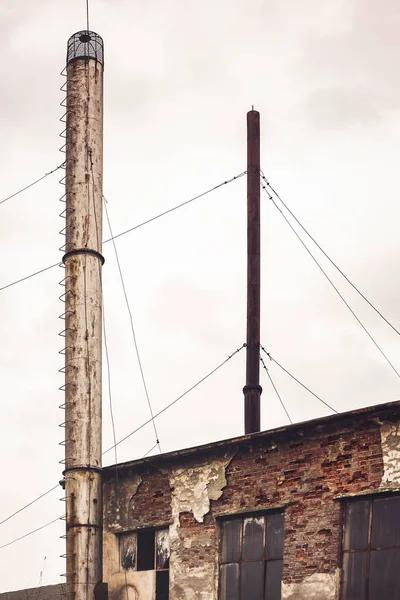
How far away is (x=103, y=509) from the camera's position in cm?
1762

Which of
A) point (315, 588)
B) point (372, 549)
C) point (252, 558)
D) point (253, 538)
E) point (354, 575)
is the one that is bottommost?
point (315, 588)

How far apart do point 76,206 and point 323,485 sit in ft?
24.9

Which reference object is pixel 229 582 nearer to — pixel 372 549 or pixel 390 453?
pixel 372 549

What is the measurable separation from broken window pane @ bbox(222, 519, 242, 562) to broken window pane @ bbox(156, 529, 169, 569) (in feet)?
4.28

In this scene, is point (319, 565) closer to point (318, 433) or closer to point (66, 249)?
point (318, 433)

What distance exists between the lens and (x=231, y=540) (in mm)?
15438

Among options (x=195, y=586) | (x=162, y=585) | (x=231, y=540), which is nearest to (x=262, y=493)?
(x=231, y=540)

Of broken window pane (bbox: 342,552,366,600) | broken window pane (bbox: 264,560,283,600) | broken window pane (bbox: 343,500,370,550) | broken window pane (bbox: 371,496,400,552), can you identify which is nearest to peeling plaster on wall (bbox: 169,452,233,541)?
broken window pane (bbox: 264,560,283,600)

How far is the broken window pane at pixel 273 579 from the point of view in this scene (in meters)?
14.5

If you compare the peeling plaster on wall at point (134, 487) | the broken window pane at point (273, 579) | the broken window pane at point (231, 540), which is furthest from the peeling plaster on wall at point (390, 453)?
the peeling plaster on wall at point (134, 487)

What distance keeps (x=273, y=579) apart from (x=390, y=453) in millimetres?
2718

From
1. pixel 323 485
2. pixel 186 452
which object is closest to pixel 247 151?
pixel 186 452

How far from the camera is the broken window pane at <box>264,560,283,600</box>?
571 inches

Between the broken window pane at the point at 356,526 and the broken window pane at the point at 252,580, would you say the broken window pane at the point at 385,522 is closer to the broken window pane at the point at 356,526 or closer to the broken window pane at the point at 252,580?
the broken window pane at the point at 356,526
